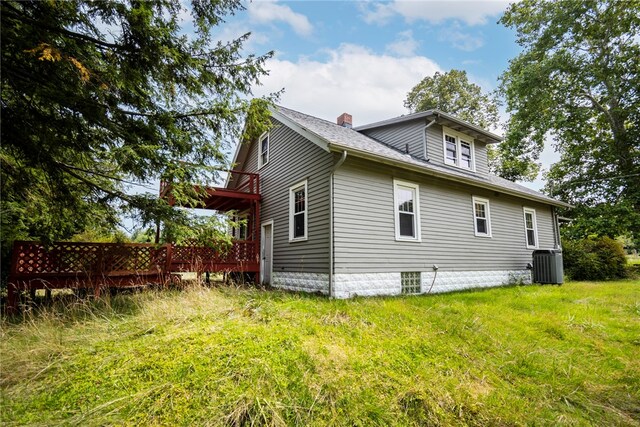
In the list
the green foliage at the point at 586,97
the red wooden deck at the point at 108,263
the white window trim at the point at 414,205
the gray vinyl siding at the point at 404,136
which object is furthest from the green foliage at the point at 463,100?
the red wooden deck at the point at 108,263

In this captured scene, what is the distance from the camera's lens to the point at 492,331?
16.1 feet

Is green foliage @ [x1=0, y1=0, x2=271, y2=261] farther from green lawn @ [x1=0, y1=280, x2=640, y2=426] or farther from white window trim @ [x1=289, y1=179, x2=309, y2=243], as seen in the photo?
white window trim @ [x1=289, y1=179, x2=309, y2=243]

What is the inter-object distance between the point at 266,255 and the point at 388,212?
458cm

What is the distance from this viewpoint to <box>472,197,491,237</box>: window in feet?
34.2

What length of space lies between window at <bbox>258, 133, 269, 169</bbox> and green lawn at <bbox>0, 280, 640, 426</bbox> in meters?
7.34

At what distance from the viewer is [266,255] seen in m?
10.5

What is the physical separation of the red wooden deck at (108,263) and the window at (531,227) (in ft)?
35.2

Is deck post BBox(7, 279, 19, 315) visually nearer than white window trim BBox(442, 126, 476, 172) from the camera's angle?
Yes

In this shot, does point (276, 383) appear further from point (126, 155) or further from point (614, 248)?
point (614, 248)

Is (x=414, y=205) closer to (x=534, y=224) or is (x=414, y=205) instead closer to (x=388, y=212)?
(x=388, y=212)

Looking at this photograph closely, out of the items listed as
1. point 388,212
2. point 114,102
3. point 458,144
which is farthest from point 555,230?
point 114,102

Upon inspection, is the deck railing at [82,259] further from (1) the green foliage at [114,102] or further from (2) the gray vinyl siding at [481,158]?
(2) the gray vinyl siding at [481,158]

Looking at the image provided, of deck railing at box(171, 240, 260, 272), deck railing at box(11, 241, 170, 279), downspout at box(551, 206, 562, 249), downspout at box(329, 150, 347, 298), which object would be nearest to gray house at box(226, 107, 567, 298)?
downspout at box(329, 150, 347, 298)

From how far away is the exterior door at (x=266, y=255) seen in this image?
1028 centimetres
